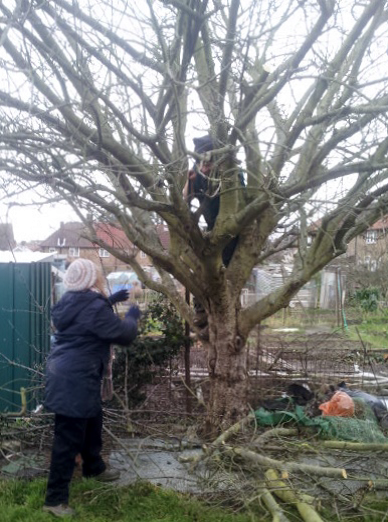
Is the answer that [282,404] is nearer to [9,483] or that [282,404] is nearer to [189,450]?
[189,450]

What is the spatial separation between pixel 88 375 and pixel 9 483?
3.67 ft

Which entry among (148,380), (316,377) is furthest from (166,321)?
(316,377)

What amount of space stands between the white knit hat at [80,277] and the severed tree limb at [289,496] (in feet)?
5.98

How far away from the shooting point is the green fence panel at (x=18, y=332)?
5.71m

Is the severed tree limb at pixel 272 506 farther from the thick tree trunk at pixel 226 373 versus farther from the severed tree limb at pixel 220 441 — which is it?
the thick tree trunk at pixel 226 373

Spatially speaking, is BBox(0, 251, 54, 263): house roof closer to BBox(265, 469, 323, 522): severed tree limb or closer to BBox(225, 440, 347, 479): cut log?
BBox(225, 440, 347, 479): cut log

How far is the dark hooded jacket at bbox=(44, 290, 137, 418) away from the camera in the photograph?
3748 millimetres

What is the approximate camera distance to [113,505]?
12.6 ft

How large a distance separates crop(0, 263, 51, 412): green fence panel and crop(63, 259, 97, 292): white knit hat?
6.17ft

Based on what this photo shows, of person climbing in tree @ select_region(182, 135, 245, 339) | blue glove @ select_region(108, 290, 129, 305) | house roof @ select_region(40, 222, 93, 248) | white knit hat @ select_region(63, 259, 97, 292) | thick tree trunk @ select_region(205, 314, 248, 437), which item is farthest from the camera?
house roof @ select_region(40, 222, 93, 248)

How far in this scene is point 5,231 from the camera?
4754 millimetres

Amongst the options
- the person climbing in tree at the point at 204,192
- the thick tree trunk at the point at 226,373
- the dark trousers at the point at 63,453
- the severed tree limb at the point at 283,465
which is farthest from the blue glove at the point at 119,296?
the severed tree limb at the point at 283,465

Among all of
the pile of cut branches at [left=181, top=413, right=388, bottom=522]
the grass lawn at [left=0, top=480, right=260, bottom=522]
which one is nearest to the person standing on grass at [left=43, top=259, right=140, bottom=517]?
the grass lawn at [left=0, top=480, right=260, bottom=522]

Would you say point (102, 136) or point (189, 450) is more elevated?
point (102, 136)
